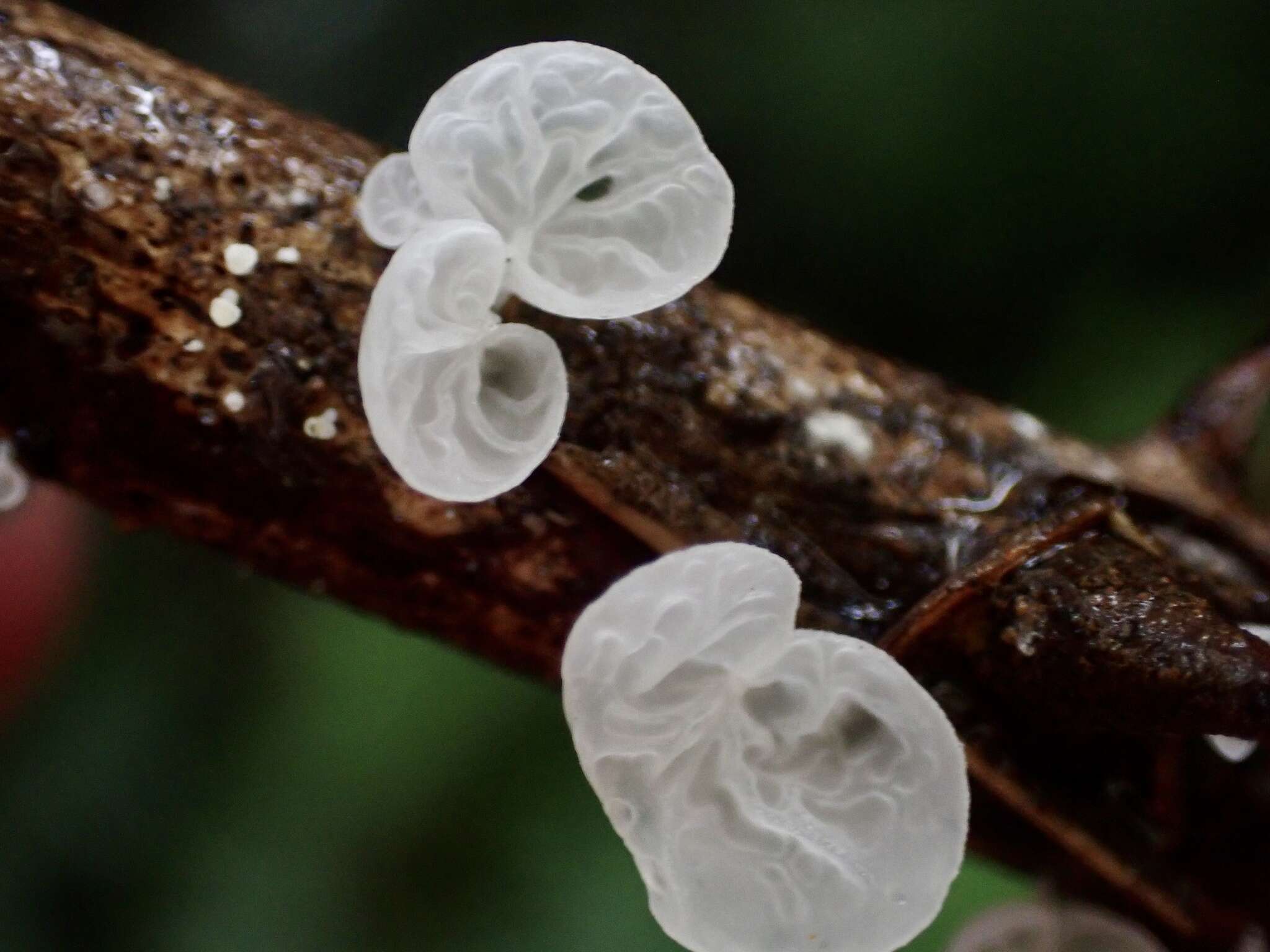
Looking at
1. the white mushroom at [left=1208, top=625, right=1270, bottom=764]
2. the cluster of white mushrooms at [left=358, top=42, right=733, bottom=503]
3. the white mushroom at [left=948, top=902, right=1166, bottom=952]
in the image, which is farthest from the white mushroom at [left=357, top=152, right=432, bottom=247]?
the white mushroom at [left=948, top=902, right=1166, bottom=952]

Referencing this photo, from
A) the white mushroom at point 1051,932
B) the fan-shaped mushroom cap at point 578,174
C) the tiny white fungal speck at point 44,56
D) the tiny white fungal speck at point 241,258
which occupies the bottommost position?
the white mushroom at point 1051,932

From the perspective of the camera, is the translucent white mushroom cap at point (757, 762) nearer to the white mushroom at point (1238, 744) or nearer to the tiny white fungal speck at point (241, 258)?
the white mushroom at point (1238, 744)

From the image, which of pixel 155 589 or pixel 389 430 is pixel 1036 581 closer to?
pixel 389 430

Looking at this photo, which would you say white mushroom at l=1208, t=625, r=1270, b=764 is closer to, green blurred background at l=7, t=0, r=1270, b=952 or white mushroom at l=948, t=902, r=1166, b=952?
white mushroom at l=948, t=902, r=1166, b=952

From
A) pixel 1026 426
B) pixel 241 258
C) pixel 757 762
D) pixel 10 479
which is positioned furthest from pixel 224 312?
pixel 1026 426

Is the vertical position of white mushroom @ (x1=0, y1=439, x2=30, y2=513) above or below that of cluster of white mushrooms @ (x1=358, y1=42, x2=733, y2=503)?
below

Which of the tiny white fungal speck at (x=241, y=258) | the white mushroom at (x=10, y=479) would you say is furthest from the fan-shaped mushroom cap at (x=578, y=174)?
the white mushroom at (x=10, y=479)
